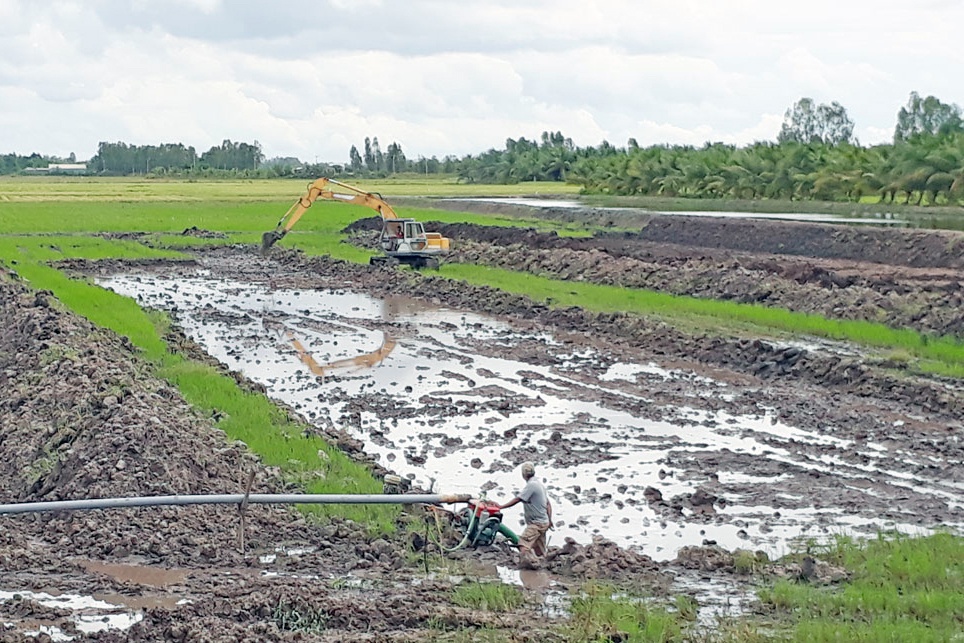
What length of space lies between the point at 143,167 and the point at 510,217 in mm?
118359

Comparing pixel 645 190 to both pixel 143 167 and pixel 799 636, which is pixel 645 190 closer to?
pixel 799 636

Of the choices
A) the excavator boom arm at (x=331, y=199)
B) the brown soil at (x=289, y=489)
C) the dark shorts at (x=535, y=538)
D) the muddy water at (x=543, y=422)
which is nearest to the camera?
the brown soil at (x=289, y=489)

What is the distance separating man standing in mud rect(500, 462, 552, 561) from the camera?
10.7m

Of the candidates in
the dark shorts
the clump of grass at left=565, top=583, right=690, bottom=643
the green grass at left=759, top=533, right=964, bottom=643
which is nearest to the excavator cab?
the dark shorts

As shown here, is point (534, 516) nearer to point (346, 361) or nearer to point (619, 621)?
point (619, 621)

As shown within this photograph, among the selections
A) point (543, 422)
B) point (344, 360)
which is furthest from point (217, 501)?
point (344, 360)

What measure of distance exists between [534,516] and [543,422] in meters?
5.70

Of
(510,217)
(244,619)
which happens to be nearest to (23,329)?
(244,619)

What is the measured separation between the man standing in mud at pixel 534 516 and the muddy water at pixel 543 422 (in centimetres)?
76

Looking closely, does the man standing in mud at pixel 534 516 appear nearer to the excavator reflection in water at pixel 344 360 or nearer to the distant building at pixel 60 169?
the excavator reflection in water at pixel 344 360

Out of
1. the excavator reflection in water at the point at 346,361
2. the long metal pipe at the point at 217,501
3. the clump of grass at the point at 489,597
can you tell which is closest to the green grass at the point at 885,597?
the clump of grass at the point at 489,597

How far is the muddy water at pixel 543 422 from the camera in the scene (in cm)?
1227

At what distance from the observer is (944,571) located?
32.1ft

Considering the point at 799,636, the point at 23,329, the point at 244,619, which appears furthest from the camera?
the point at 23,329
